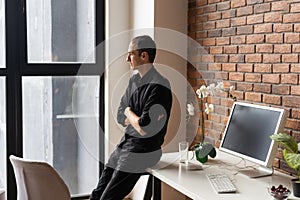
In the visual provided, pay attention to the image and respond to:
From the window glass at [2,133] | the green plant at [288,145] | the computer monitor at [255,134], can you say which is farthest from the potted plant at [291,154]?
the window glass at [2,133]

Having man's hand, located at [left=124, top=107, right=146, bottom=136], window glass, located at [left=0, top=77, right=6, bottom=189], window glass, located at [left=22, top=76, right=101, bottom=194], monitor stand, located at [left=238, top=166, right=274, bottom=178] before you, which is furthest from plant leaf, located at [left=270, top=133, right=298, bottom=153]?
window glass, located at [left=0, top=77, right=6, bottom=189]

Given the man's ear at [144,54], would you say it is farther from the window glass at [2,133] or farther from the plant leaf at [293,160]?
the window glass at [2,133]

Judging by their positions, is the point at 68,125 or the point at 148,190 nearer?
the point at 148,190

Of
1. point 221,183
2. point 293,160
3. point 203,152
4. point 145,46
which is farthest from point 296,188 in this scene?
point 145,46

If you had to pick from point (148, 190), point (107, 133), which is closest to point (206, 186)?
point (148, 190)

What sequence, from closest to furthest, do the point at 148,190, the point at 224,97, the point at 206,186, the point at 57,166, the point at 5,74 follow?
the point at 206,186 < the point at 148,190 < the point at 224,97 < the point at 5,74 < the point at 57,166

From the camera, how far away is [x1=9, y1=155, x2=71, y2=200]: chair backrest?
2509mm

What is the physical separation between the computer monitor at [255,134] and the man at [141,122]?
0.45m

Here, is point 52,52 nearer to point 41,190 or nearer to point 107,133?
point 107,133

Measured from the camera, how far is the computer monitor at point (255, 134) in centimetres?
235

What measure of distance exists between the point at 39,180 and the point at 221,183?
1.12 meters

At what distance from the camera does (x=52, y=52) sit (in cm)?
379

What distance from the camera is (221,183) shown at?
2.26 meters

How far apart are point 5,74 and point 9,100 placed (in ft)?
0.77
